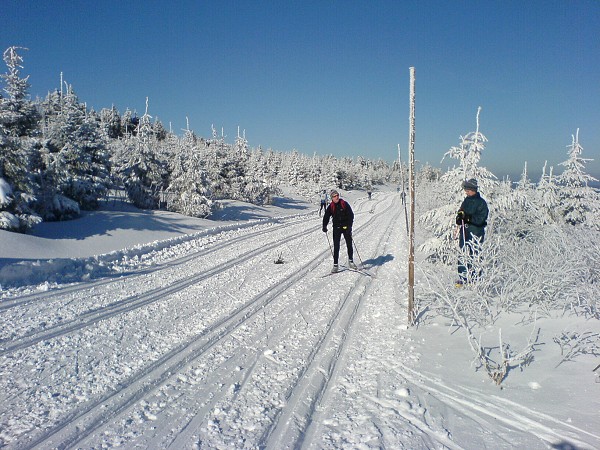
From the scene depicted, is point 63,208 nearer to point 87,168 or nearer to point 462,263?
point 87,168

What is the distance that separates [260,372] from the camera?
433cm

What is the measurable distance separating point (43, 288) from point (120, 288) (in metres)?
1.46

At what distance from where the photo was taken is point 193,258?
1168 centimetres

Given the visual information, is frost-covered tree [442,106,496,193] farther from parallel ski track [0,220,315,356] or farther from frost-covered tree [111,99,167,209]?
frost-covered tree [111,99,167,209]

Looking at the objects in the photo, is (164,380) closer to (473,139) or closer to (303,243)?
(473,139)

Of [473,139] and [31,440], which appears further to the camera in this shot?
[473,139]

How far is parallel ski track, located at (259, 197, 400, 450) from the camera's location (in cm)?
318

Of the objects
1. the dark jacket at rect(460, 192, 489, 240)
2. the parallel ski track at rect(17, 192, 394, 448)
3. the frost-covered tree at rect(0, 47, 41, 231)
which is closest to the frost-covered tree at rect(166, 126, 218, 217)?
the frost-covered tree at rect(0, 47, 41, 231)

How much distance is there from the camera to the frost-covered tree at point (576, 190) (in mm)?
16875

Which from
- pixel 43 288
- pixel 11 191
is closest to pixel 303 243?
pixel 43 288

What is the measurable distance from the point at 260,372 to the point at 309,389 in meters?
0.67

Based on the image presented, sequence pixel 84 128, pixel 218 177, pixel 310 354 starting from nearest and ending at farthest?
pixel 310 354
pixel 84 128
pixel 218 177

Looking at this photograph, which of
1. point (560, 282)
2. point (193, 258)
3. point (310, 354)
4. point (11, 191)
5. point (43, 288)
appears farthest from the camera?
point (11, 191)

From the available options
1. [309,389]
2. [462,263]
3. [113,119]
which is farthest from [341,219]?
[113,119]
